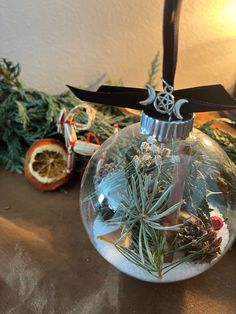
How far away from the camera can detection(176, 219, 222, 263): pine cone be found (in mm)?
432

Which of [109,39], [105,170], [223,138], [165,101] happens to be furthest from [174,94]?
[109,39]

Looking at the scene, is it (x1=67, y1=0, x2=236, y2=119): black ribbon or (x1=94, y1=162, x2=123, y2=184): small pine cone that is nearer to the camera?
(x1=67, y1=0, x2=236, y2=119): black ribbon

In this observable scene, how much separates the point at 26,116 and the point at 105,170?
0.25 metres

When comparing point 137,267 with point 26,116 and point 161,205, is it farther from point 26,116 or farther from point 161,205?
point 26,116

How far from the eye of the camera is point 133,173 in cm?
44

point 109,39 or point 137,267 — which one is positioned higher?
point 109,39

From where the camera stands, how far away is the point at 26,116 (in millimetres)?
657

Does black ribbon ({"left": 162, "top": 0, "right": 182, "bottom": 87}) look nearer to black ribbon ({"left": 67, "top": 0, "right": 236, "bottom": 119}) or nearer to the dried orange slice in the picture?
black ribbon ({"left": 67, "top": 0, "right": 236, "bottom": 119})

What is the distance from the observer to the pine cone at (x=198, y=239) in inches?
17.0

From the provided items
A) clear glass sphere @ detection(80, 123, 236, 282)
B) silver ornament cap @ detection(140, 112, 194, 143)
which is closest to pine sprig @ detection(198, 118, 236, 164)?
clear glass sphere @ detection(80, 123, 236, 282)

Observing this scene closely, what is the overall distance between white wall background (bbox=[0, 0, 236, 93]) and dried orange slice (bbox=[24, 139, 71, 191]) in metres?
0.18

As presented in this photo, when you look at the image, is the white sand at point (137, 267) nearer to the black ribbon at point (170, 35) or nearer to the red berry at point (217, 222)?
the red berry at point (217, 222)

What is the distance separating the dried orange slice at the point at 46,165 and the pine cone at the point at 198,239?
0.28 metres

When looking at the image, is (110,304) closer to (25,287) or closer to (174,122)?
(25,287)
